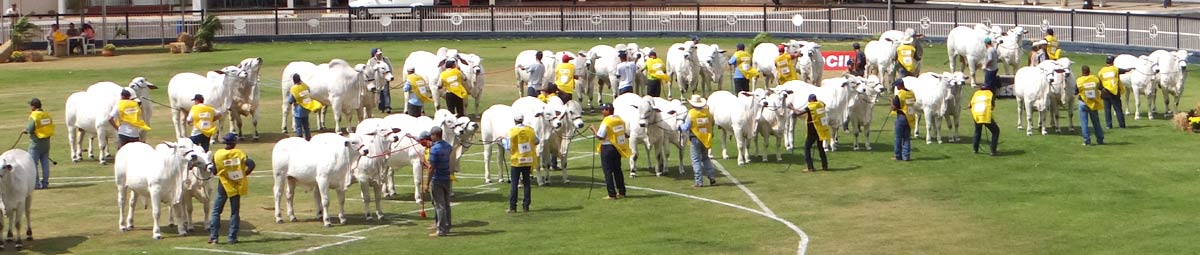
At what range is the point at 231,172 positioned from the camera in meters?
27.4

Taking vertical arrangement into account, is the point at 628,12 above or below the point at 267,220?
above

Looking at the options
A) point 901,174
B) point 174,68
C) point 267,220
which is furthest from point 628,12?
point 267,220

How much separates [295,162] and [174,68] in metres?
30.1

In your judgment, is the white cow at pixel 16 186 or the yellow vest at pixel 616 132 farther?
the yellow vest at pixel 616 132

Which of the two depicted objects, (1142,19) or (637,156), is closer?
(637,156)

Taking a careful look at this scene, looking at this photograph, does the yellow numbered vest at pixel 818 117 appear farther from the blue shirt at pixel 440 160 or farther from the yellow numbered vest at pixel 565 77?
the blue shirt at pixel 440 160

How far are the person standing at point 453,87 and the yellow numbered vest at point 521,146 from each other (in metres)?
9.85

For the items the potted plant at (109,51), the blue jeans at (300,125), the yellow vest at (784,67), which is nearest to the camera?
the blue jeans at (300,125)

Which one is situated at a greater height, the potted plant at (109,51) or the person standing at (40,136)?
the potted plant at (109,51)

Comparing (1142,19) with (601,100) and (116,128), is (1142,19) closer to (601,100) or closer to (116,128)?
(601,100)

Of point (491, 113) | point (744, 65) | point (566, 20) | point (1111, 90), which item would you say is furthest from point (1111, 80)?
point (566, 20)

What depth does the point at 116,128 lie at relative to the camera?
115 feet

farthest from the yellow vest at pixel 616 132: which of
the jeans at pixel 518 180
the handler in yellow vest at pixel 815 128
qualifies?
the handler in yellow vest at pixel 815 128

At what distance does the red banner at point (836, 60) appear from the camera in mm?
49750
